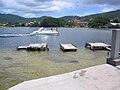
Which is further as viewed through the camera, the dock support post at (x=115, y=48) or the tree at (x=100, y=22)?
the tree at (x=100, y=22)

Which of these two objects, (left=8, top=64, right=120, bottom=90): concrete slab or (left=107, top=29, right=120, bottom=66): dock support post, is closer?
(left=8, top=64, right=120, bottom=90): concrete slab

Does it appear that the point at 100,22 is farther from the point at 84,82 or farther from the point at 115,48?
the point at 84,82

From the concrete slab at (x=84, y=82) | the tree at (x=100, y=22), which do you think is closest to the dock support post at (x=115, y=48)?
the concrete slab at (x=84, y=82)

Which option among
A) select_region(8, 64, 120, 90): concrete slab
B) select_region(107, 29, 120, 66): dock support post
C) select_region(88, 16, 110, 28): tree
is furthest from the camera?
select_region(88, 16, 110, 28): tree

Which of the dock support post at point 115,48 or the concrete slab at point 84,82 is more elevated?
the dock support post at point 115,48

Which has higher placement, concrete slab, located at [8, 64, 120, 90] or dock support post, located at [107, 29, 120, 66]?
dock support post, located at [107, 29, 120, 66]

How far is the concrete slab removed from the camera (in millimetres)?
6695

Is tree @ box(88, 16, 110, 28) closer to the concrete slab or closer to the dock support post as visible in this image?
the dock support post

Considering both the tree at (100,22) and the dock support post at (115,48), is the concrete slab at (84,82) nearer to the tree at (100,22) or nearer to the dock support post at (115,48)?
the dock support post at (115,48)

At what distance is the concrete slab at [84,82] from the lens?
6695 millimetres

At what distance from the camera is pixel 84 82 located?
277 inches

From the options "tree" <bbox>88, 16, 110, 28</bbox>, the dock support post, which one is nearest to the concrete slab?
the dock support post

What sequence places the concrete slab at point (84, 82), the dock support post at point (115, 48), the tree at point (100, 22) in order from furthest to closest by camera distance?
the tree at point (100, 22), the dock support post at point (115, 48), the concrete slab at point (84, 82)

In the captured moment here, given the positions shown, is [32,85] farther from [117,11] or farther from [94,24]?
[117,11]
